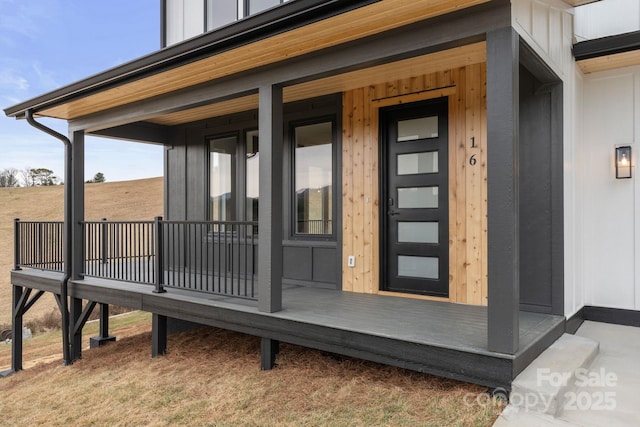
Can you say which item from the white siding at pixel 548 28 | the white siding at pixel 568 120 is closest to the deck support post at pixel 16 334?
the white siding at pixel 568 120

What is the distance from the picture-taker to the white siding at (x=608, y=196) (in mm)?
4215

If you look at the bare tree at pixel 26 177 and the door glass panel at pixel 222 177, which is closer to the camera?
the door glass panel at pixel 222 177

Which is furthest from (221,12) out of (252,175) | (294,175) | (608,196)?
(608,196)

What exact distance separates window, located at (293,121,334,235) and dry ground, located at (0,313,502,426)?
5.30 ft

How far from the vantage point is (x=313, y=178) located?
552cm

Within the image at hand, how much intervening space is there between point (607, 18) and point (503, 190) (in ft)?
9.90

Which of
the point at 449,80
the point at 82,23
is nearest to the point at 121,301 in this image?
the point at 449,80

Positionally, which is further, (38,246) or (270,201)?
(38,246)

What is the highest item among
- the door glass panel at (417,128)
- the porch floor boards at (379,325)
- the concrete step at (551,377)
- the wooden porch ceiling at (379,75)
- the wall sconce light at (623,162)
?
the wooden porch ceiling at (379,75)

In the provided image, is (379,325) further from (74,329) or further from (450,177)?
(74,329)

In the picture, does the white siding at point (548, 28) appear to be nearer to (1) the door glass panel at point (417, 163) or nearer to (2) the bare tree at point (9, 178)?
(1) the door glass panel at point (417, 163)

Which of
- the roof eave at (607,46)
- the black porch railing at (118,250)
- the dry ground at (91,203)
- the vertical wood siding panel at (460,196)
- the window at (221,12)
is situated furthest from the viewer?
the dry ground at (91,203)

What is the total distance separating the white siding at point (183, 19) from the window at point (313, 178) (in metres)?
3.01

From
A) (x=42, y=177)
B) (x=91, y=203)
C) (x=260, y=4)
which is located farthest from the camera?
(x=42, y=177)
